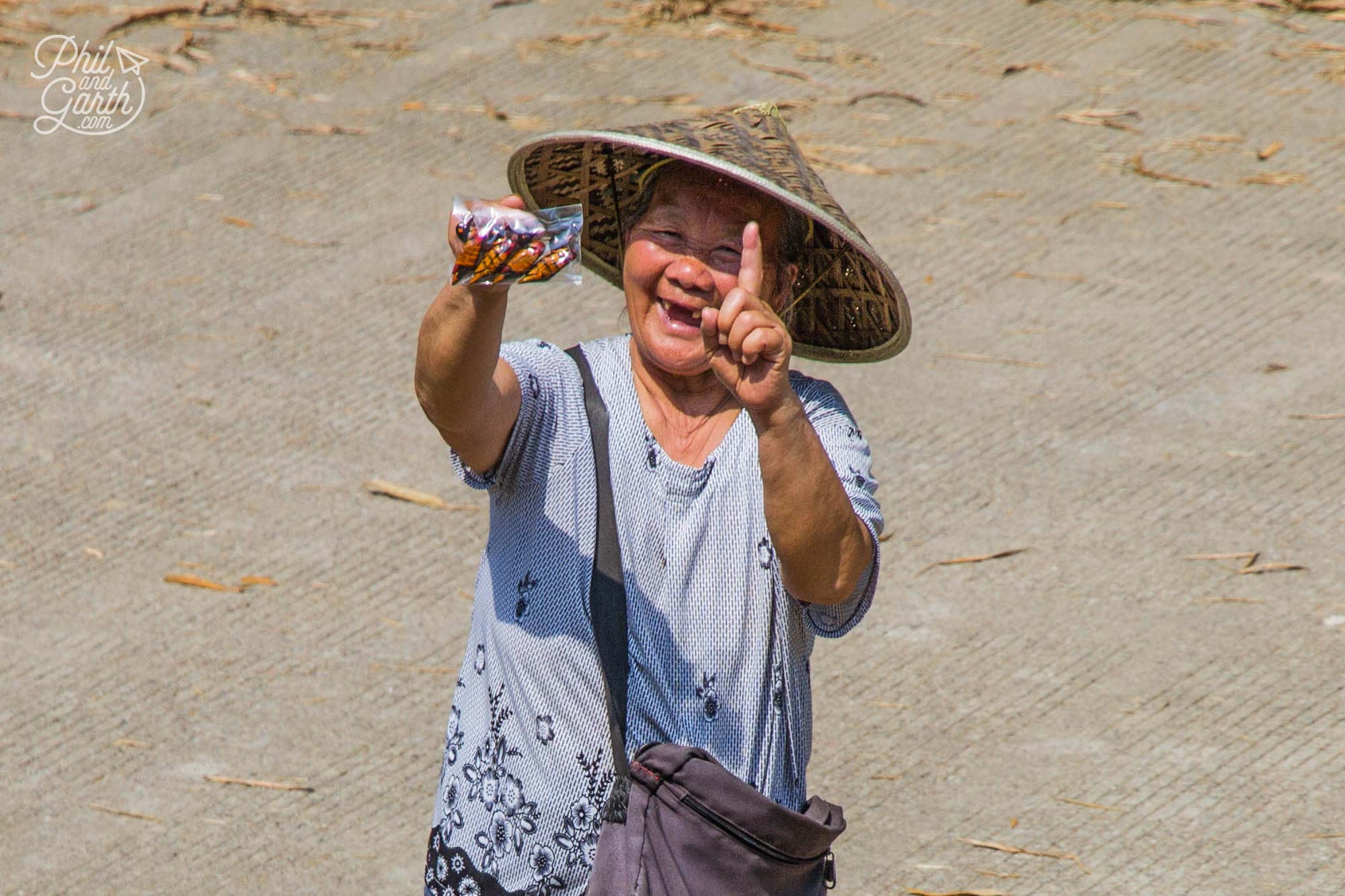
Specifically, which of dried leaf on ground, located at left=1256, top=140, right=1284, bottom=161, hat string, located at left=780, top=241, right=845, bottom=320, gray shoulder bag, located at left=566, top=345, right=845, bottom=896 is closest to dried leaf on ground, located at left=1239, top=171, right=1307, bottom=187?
dried leaf on ground, located at left=1256, top=140, right=1284, bottom=161

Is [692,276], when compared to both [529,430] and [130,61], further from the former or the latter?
[130,61]

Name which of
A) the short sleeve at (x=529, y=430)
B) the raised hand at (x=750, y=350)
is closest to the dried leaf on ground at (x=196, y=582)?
the short sleeve at (x=529, y=430)

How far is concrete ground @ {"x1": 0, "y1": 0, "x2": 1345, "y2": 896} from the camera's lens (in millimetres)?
3852

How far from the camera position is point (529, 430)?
7.84 ft

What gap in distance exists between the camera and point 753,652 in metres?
2.38

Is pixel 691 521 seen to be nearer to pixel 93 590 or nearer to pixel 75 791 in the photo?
pixel 75 791

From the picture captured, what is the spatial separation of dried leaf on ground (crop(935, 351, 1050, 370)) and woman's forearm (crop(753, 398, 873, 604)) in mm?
3369

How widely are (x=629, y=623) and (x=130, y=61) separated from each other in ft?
20.1

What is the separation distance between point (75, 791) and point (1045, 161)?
14.2 ft

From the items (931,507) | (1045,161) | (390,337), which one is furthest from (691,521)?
(1045,161)

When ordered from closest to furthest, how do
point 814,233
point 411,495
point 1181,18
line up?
point 814,233 < point 411,495 < point 1181,18

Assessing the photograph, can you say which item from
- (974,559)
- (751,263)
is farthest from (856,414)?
(751,263)

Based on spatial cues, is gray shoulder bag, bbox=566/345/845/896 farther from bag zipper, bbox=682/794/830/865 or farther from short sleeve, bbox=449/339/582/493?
short sleeve, bbox=449/339/582/493

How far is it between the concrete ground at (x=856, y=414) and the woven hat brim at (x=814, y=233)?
56.0 inches
